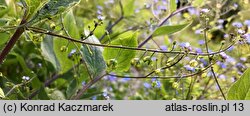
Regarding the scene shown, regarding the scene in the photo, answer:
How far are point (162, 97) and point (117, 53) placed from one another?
1.86ft

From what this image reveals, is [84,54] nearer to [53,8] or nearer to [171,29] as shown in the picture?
[53,8]

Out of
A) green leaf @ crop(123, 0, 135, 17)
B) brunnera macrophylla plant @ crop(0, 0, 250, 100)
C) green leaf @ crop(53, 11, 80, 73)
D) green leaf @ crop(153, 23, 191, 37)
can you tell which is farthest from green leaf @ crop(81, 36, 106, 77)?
green leaf @ crop(123, 0, 135, 17)

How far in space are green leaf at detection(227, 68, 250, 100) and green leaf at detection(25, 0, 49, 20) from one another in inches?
18.8

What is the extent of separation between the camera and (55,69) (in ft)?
4.98

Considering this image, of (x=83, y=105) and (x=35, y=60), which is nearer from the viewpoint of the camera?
(x=83, y=105)

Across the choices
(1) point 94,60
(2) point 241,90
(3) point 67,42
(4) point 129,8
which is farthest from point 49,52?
(2) point 241,90

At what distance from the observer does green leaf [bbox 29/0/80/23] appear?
0.94 meters

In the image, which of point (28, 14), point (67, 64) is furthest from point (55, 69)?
point (28, 14)

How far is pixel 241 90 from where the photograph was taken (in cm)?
106

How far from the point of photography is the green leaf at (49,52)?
1.45 metres

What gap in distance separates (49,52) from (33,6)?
1.75 ft

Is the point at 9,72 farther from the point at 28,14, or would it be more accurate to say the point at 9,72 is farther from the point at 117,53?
the point at 28,14

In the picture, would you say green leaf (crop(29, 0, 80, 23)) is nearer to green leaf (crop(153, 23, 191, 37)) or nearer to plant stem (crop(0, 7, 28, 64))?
plant stem (crop(0, 7, 28, 64))

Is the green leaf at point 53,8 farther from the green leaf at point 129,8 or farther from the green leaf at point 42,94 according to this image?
the green leaf at point 129,8
